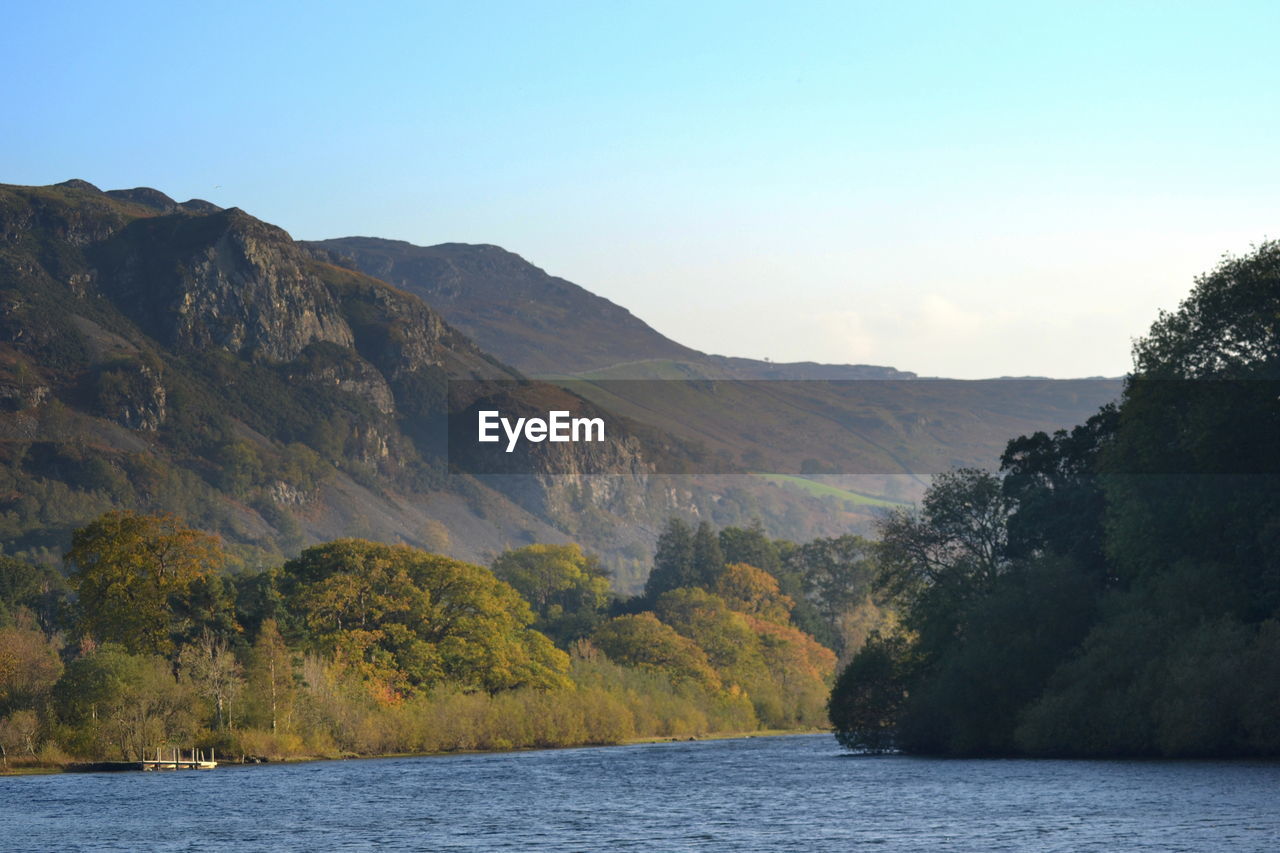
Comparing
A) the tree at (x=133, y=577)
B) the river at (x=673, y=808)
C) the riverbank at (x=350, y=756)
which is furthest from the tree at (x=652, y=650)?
the river at (x=673, y=808)

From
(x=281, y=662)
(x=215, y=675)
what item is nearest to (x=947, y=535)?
(x=281, y=662)

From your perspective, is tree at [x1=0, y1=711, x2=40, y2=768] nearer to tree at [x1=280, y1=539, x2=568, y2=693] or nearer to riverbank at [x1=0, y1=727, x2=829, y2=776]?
riverbank at [x1=0, y1=727, x2=829, y2=776]

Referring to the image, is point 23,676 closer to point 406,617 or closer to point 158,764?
point 158,764

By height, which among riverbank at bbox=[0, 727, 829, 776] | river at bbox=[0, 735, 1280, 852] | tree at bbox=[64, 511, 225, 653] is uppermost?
tree at bbox=[64, 511, 225, 653]

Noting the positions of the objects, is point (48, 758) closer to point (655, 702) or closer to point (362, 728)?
point (362, 728)

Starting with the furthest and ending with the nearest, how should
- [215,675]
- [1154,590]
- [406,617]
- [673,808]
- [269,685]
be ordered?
[406,617]
[269,685]
[215,675]
[1154,590]
[673,808]

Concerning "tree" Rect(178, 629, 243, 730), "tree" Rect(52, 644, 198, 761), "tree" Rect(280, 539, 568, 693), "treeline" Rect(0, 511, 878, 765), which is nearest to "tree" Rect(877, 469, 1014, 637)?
"tree" Rect(280, 539, 568, 693)
